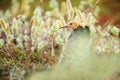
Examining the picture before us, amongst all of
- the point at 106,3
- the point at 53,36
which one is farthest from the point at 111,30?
the point at 106,3

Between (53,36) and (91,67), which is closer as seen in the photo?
(91,67)

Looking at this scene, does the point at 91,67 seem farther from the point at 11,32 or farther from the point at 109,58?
the point at 11,32

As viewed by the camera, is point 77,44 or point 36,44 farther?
point 36,44

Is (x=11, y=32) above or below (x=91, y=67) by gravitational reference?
above

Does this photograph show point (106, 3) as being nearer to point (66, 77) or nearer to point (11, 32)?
point (11, 32)

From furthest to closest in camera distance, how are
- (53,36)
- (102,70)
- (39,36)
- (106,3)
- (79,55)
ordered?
(106,3), (39,36), (53,36), (79,55), (102,70)

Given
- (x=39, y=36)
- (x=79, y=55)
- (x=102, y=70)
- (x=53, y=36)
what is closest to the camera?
(x=102, y=70)

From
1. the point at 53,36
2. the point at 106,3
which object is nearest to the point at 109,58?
the point at 53,36
